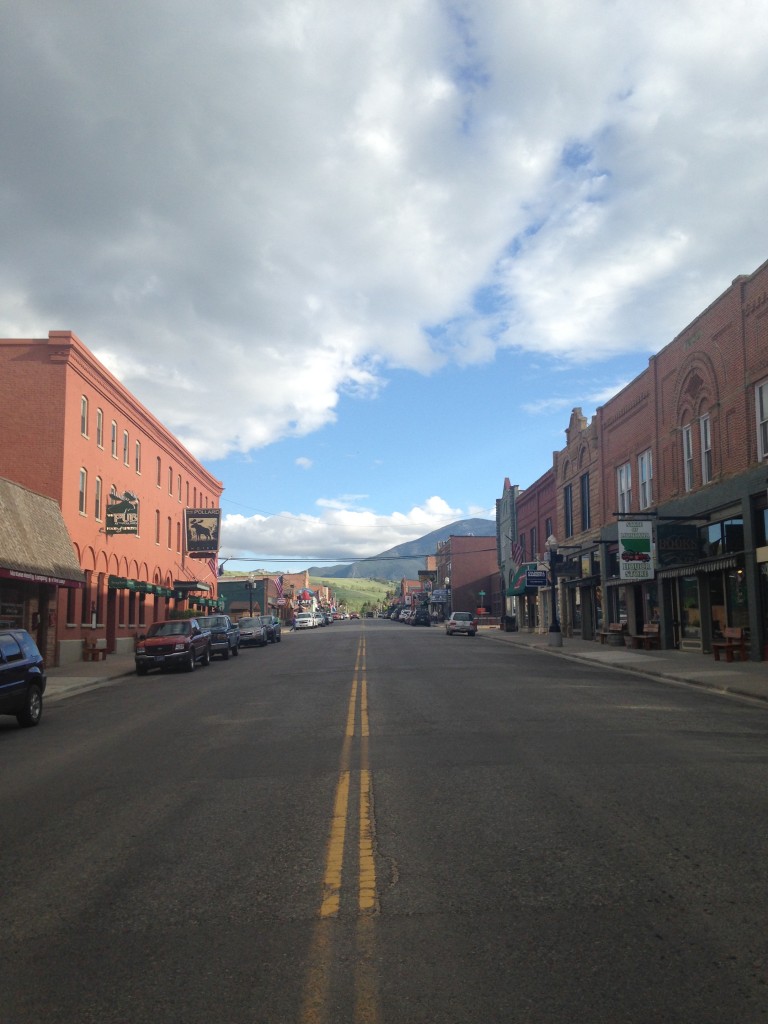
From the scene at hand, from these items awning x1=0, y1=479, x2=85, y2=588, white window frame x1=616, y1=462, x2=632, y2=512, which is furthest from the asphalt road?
white window frame x1=616, y1=462, x2=632, y2=512

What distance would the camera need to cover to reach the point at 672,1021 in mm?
3887

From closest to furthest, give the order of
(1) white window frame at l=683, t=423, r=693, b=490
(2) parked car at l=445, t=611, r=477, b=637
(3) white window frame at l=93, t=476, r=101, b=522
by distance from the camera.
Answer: (1) white window frame at l=683, t=423, r=693, b=490, (3) white window frame at l=93, t=476, r=101, b=522, (2) parked car at l=445, t=611, r=477, b=637

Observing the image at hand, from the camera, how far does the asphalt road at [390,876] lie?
4.21m

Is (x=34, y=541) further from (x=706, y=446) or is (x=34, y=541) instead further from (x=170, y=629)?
(x=706, y=446)

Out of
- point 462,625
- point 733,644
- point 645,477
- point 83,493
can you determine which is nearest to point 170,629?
point 83,493

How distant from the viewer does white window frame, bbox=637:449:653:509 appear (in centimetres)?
3281

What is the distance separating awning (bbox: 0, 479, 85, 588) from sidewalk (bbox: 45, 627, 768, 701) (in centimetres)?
303

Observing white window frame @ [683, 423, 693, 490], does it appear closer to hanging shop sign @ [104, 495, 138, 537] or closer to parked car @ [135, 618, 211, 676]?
parked car @ [135, 618, 211, 676]

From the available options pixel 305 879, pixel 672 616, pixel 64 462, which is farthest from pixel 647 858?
pixel 64 462

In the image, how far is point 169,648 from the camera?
92.1 feet

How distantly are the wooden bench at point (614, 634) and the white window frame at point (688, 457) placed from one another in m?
7.59

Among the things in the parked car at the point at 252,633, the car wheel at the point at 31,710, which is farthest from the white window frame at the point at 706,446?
the parked car at the point at 252,633

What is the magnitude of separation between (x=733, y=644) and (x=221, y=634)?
19.2 metres

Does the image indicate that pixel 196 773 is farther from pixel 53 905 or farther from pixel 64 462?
pixel 64 462
